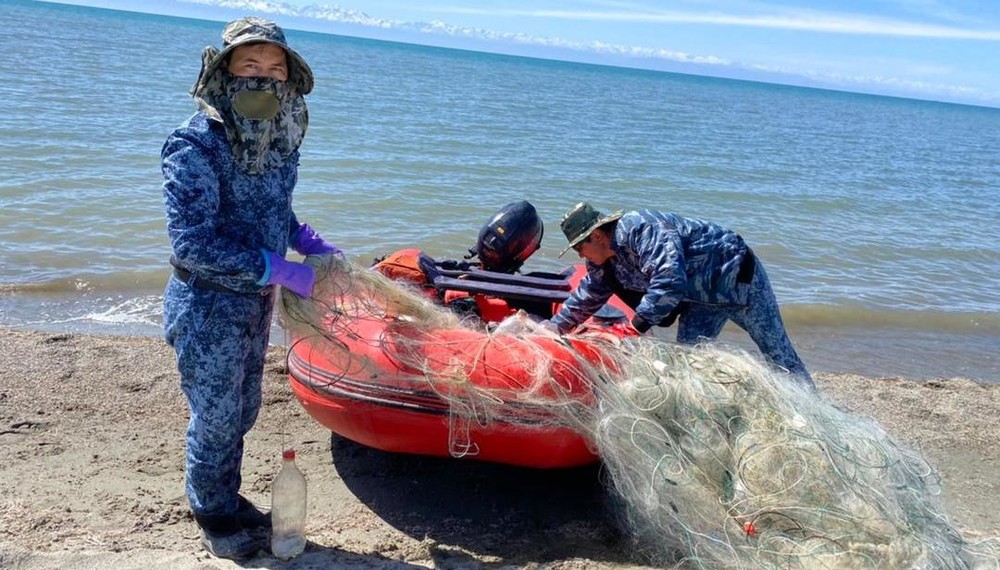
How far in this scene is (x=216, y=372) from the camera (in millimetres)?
3324

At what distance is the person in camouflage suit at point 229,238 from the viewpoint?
3.02m

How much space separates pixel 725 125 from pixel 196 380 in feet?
110

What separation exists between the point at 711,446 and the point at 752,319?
1256 mm

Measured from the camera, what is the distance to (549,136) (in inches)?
880

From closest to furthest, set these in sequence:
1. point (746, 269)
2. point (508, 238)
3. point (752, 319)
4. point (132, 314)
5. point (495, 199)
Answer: point (746, 269) → point (752, 319) → point (508, 238) → point (132, 314) → point (495, 199)

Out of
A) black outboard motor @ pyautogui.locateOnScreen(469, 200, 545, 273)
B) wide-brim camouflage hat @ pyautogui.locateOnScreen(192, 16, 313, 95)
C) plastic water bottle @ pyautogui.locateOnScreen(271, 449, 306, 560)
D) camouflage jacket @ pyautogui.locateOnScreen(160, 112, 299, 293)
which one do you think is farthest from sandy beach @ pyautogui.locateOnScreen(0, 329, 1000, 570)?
wide-brim camouflage hat @ pyautogui.locateOnScreen(192, 16, 313, 95)

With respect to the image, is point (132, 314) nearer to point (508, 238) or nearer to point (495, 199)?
point (508, 238)

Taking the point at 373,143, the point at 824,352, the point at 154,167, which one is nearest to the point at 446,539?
the point at 824,352

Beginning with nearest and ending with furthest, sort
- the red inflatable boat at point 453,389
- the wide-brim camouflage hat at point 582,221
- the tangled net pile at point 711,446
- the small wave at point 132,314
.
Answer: the tangled net pile at point 711,446
the red inflatable boat at point 453,389
the wide-brim camouflage hat at point 582,221
the small wave at point 132,314

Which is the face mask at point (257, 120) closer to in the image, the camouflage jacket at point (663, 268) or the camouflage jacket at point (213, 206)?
the camouflage jacket at point (213, 206)

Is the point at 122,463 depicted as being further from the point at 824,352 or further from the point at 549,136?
the point at 549,136

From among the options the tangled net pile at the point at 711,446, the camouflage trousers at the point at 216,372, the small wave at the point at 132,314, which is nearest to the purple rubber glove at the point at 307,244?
the tangled net pile at the point at 711,446

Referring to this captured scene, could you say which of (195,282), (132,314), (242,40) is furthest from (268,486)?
(132,314)

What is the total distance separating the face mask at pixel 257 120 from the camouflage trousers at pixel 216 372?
0.52 metres
